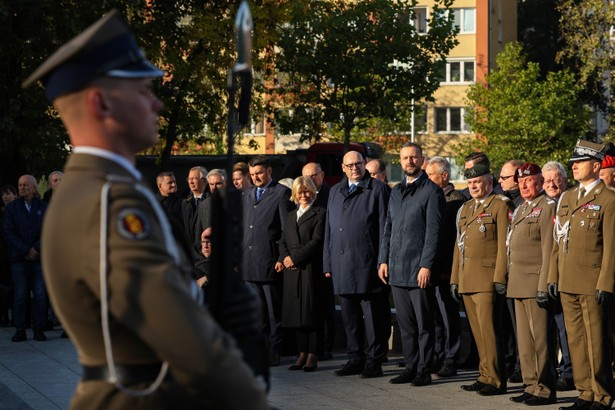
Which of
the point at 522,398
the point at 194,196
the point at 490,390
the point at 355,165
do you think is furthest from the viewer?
the point at 194,196

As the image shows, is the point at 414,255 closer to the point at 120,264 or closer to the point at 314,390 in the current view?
the point at 314,390

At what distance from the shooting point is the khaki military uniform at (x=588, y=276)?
970cm

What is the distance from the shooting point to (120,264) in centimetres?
Result: 284

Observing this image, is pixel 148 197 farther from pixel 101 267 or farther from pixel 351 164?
pixel 351 164

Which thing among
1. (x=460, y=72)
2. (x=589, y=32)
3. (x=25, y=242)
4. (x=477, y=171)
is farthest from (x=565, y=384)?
(x=460, y=72)

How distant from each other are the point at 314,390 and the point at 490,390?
156 centimetres

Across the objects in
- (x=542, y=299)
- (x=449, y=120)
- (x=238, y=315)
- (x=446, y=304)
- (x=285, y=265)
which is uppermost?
(x=449, y=120)

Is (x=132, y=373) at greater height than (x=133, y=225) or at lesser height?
lesser

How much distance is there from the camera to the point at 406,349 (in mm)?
11992

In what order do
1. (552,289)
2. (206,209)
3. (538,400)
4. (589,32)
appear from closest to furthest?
(552,289) < (538,400) < (206,209) < (589,32)

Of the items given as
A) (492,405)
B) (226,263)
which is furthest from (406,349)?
(226,263)

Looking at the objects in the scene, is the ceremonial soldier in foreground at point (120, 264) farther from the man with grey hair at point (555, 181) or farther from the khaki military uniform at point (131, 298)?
the man with grey hair at point (555, 181)

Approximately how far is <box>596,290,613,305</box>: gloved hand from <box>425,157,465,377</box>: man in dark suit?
8.74 feet

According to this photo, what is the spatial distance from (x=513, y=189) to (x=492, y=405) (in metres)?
3.21
